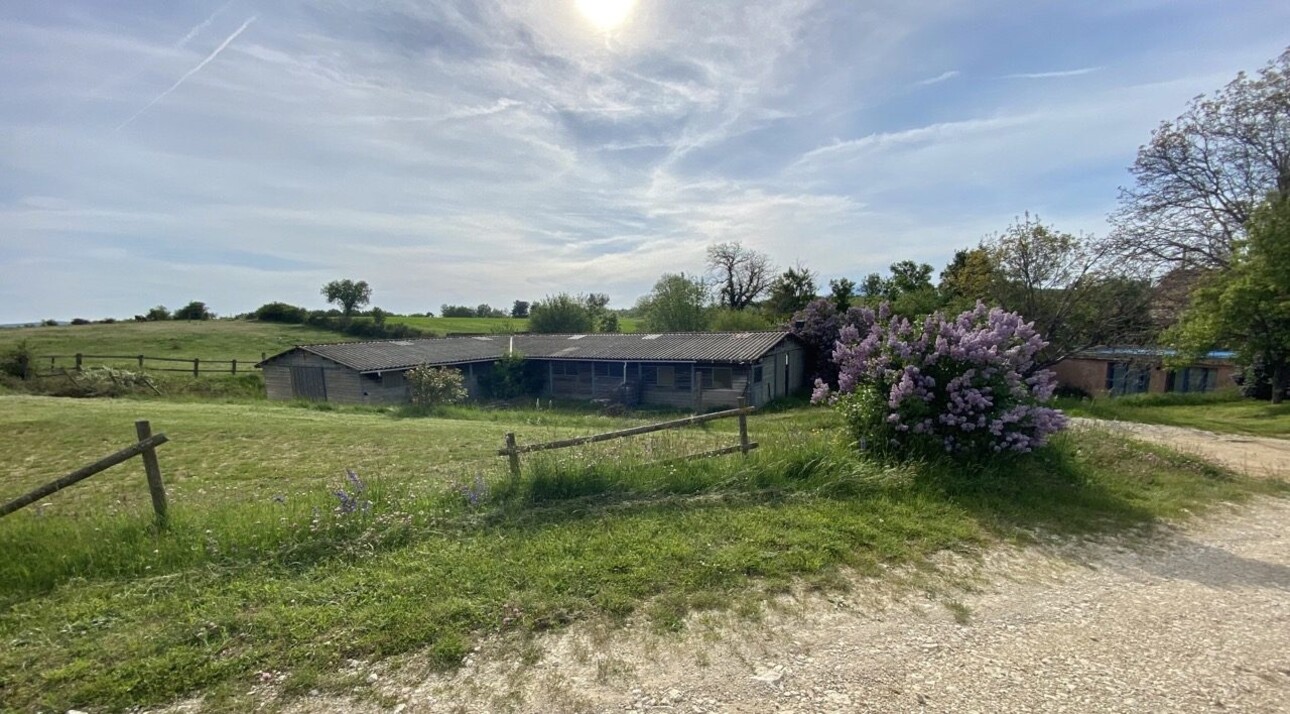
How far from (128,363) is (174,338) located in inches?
444

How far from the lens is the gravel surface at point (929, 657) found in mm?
2984

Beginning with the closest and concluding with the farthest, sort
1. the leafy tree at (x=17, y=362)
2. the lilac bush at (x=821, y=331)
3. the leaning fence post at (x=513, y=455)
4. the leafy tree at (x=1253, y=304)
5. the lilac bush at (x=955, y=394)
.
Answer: the leaning fence post at (x=513, y=455), the lilac bush at (x=955, y=394), the leafy tree at (x=1253, y=304), the leafy tree at (x=17, y=362), the lilac bush at (x=821, y=331)

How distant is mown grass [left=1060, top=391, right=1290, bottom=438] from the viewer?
680 inches

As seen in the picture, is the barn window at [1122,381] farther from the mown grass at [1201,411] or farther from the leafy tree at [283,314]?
the leafy tree at [283,314]

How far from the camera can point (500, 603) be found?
3.90 meters

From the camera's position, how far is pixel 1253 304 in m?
17.0

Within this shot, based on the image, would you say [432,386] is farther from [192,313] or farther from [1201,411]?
[192,313]

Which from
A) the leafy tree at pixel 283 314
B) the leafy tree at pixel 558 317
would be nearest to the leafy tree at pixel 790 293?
the leafy tree at pixel 558 317

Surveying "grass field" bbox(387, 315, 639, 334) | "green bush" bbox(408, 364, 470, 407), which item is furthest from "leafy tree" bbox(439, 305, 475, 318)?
"green bush" bbox(408, 364, 470, 407)

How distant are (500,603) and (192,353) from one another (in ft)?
151

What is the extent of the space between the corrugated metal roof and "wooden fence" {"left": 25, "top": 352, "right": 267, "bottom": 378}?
635 centimetres

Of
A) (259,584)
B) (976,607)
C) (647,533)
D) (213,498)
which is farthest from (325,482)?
(976,607)

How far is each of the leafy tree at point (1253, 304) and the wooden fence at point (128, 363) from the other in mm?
44873

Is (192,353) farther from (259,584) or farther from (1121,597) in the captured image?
(1121,597)
